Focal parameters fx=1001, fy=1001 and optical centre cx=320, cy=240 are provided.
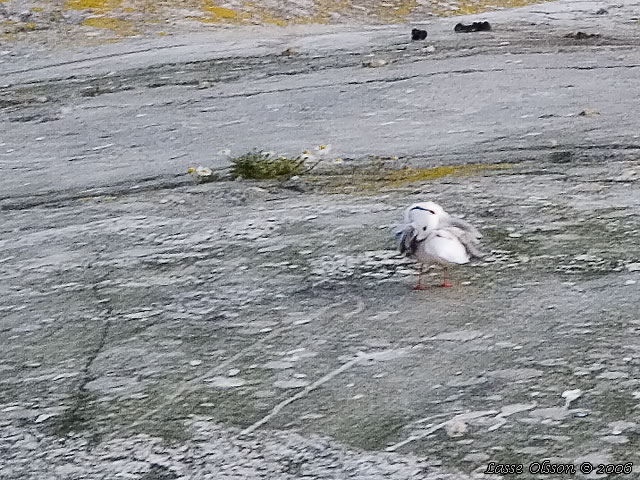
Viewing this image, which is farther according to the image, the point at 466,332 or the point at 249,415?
the point at 466,332

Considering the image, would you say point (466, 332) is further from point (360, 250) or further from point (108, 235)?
point (108, 235)

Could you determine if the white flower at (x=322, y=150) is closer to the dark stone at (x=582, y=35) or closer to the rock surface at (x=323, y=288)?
the rock surface at (x=323, y=288)

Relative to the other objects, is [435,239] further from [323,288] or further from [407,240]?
[323,288]

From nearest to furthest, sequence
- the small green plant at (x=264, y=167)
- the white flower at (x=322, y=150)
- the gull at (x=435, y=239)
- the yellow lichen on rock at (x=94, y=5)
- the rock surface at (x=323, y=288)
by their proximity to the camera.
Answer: the rock surface at (x=323, y=288), the gull at (x=435, y=239), the small green plant at (x=264, y=167), the white flower at (x=322, y=150), the yellow lichen on rock at (x=94, y=5)

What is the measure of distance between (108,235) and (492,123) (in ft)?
8.07

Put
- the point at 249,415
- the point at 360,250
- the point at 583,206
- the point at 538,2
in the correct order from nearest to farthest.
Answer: the point at 249,415 < the point at 360,250 < the point at 583,206 < the point at 538,2

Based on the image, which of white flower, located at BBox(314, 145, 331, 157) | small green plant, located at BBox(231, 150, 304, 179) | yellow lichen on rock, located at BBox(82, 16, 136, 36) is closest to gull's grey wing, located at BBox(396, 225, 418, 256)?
small green plant, located at BBox(231, 150, 304, 179)

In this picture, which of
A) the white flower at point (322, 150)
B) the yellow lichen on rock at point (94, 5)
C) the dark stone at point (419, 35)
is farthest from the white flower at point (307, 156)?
the yellow lichen on rock at point (94, 5)

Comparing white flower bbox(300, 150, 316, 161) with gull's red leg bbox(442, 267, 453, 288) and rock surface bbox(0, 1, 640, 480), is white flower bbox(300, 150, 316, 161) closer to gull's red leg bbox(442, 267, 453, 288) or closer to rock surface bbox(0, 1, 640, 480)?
rock surface bbox(0, 1, 640, 480)

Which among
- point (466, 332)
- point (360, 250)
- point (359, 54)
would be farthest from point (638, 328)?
point (359, 54)

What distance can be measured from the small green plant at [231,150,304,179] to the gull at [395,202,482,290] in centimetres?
156

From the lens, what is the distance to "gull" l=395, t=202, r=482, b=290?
3232mm

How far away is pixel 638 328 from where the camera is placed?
9.56 feet

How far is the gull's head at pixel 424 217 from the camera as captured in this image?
3.31m
